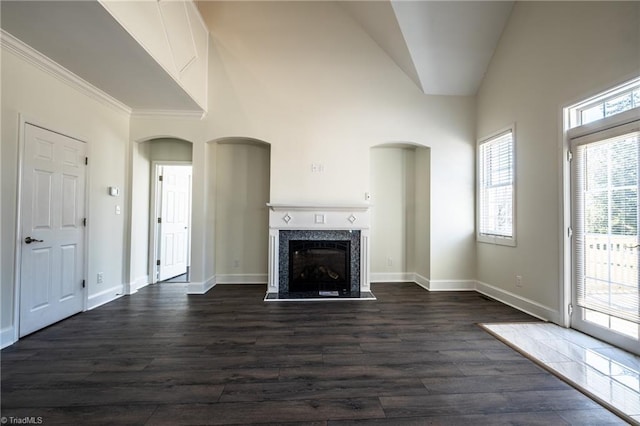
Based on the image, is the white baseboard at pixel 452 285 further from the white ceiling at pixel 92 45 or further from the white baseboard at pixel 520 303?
the white ceiling at pixel 92 45

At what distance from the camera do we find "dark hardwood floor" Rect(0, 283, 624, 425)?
5.42 ft

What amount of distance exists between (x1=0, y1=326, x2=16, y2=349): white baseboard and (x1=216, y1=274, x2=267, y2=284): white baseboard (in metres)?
2.42

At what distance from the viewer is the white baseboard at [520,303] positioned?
3.07m

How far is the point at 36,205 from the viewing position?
2.79 metres

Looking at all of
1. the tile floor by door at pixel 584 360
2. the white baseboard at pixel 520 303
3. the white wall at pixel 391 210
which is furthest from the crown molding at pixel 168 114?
the white baseboard at pixel 520 303

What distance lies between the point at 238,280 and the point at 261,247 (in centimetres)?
69

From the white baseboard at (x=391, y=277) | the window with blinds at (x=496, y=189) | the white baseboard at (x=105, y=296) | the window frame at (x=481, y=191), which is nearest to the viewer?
the white baseboard at (x=105, y=296)

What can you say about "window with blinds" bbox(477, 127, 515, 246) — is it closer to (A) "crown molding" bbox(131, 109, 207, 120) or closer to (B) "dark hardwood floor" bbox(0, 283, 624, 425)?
(B) "dark hardwood floor" bbox(0, 283, 624, 425)

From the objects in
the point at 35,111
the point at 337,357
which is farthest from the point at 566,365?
the point at 35,111

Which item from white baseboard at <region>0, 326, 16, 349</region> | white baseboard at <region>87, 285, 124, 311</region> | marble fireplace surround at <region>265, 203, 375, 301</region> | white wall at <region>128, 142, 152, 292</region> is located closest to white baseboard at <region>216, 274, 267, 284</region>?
marble fireplace surround at <region>265, 203, 375, 301</region>

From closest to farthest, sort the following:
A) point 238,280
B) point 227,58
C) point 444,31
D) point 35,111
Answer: point 35,111 < point 444,31 < point 227,58 < point 238,280

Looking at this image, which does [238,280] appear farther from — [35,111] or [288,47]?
[288,47]

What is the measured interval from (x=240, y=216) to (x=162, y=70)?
2394 millimetres

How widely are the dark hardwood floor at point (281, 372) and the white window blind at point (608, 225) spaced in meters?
0.82
